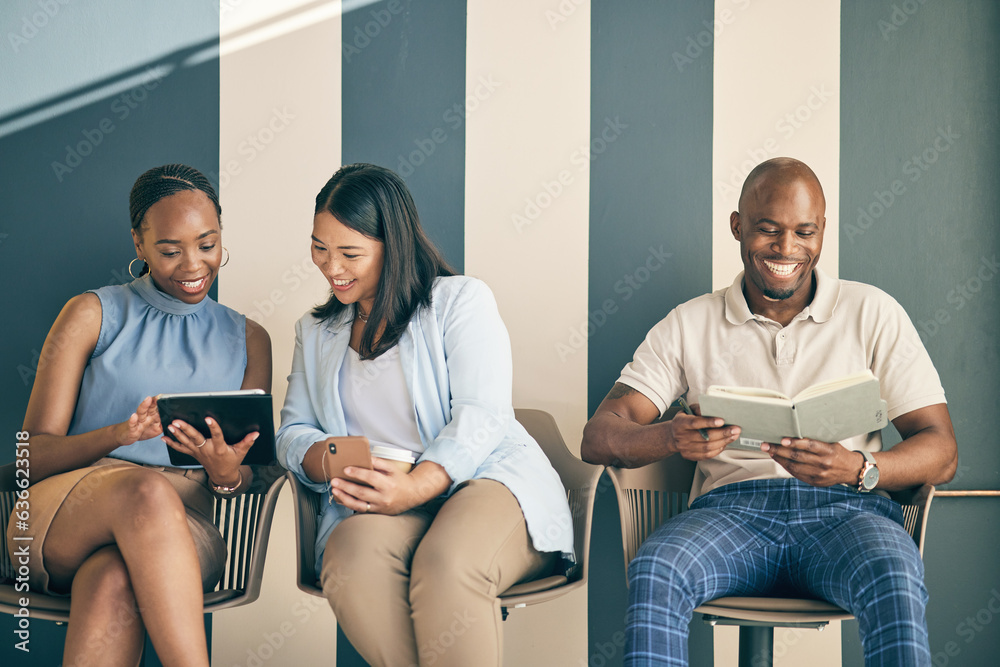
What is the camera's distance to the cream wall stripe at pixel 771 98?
2.79 meters

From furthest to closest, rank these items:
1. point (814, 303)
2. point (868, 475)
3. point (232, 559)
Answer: point (814, 303), point (232, 559), point (868, 475)

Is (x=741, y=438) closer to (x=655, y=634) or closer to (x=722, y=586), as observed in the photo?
(x=722, y=586)

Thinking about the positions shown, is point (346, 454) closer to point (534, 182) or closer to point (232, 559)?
point (232, 559)

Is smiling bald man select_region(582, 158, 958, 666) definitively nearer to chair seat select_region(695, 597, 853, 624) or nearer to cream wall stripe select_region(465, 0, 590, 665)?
chair seat select_region(695, 597, 853, 624)

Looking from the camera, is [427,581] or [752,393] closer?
[427,581]


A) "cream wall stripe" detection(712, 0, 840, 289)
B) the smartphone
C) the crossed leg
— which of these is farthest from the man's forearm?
the crossed leg

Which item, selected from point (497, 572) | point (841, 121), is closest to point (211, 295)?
point (497, 572)

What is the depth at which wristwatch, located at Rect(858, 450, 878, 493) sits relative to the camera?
6.40 feet

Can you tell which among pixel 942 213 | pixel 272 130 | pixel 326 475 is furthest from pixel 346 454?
pixel 942 213

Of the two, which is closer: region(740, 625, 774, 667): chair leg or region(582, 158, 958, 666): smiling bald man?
region(582, 158, 958, 666): smiling bald man

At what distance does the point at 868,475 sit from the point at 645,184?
50.8 inches

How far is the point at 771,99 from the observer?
2.80m

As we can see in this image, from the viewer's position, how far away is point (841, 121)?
9.13 feet

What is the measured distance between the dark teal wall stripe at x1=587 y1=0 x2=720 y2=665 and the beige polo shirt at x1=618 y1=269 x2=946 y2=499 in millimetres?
405
